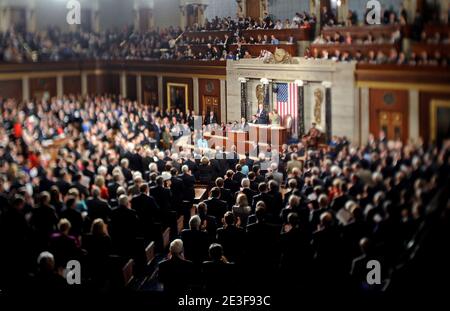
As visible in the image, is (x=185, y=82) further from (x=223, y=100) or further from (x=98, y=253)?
(x=98, y=253)

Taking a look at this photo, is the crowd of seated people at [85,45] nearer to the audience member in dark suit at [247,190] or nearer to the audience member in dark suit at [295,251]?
the audience member in dark suit at [247,190]

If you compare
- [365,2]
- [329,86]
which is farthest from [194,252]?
[365,2]

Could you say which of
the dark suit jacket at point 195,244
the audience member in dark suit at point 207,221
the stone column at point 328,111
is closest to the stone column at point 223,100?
the audience member in dark suit at point 207,221

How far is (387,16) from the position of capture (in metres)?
6.83

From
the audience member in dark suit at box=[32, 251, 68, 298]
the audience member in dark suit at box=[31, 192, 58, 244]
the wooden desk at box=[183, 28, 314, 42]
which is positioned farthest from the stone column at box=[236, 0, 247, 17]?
the audience member in dark suit at box=[32, 251, 68, 298]

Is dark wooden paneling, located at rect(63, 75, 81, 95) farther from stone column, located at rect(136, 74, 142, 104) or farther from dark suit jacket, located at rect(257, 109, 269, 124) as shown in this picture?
dark suit jacket, located at rect(257, 109, 269, 124)

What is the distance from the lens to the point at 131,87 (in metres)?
8.77

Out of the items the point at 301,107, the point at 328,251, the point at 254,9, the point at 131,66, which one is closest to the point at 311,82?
the point at 301,107

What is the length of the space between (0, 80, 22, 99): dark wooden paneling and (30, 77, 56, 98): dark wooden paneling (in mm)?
186

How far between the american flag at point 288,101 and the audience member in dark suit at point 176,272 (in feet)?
6.96

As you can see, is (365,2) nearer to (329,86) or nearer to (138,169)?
(329,86)

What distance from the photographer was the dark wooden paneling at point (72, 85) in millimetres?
8781

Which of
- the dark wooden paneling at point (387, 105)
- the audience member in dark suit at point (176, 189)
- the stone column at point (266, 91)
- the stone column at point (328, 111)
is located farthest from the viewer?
the audience member in dark suit at point (176, 189)
